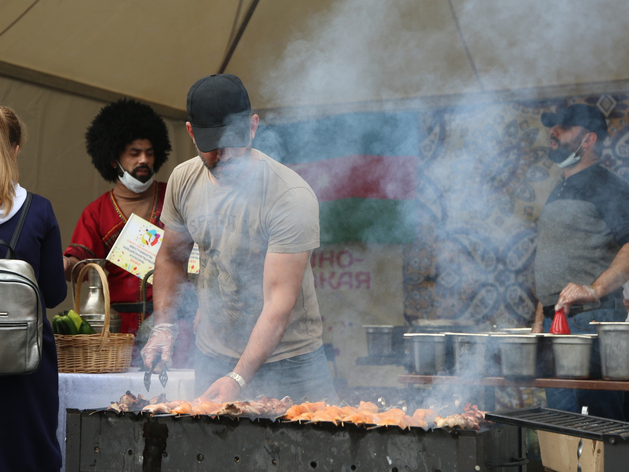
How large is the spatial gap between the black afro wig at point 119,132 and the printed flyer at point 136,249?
29.4 inches

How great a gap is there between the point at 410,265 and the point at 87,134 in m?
2.66

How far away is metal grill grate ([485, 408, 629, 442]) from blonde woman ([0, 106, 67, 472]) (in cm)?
144

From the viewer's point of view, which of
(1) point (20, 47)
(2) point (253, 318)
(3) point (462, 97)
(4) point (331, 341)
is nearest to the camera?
(2) point (253, 318)

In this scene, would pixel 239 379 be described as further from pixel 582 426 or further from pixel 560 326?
pixel 560 326

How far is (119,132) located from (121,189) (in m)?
0.40

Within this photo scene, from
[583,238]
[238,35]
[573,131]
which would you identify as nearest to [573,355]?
[583,238]

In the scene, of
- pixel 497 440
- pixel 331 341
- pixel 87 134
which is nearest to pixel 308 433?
pixel 497 440

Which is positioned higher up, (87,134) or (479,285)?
(87,134)

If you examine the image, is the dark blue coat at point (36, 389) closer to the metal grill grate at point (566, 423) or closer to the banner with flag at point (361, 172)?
the metal grill grate at point (566, 423)

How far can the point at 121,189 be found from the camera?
3.41 meters

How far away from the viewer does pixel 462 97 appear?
427 cm

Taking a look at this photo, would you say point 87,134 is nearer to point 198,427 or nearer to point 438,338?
point 438,338

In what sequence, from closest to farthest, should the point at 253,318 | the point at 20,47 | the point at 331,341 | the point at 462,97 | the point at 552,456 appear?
1. the point at 253,318
2. the point at 552,456
3. the point at 20,47
4. the point at 462,97
5. the point at 331,341

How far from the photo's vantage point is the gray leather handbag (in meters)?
1.83
